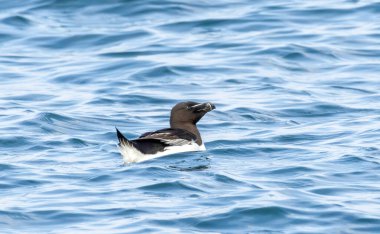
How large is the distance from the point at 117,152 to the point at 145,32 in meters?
7.18

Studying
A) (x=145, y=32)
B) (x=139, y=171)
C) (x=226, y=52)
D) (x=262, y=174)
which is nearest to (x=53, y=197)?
(x=139, y=171)

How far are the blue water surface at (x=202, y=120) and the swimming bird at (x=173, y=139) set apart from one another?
13cm

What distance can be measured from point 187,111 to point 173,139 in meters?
1.05

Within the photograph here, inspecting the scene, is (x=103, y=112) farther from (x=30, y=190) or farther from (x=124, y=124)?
(x=30, y=190)

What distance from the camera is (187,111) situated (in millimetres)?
13680

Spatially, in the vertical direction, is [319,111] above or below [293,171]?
below

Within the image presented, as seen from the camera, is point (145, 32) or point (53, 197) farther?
point (145, 32)

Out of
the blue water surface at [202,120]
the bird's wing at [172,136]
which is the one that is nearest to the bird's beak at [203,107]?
the blue water surface at [202,120]

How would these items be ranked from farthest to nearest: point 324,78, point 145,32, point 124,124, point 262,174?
point 145,32
point 324,78
point 124,124
point 262,174

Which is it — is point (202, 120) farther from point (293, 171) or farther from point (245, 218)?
point (245, 218)

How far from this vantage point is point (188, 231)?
9305mm

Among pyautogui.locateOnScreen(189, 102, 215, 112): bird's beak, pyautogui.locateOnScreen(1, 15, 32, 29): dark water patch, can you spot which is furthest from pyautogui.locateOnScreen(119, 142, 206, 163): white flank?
pyautogui.locateOnScreen(1, 15, 32, 29): dark water patch

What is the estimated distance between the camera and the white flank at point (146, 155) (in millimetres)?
11969

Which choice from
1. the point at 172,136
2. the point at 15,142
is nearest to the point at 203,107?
the point at 172,136
